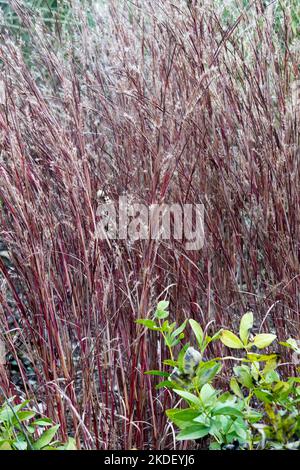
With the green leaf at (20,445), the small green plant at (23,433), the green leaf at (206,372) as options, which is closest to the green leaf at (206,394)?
the green leaf at (206,372)

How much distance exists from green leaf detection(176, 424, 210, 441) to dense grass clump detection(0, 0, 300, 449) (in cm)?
48

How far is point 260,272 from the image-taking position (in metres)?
2.42

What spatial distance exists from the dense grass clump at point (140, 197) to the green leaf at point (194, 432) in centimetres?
48

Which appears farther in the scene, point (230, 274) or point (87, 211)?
point (230, 274)

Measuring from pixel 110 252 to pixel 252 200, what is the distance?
1.60 feet

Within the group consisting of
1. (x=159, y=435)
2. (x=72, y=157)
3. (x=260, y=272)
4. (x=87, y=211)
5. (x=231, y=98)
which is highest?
(x=231, y=98)

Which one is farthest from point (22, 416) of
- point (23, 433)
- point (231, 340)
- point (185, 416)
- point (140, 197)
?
point (140, 197)

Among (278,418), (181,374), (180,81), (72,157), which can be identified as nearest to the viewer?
(278,418)

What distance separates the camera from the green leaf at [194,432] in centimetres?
138

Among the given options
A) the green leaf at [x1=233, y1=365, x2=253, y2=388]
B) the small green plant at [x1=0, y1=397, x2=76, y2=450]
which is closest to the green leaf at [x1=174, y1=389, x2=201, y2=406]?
the green leaf at [x1=233, y1=365, x2=253, y2=388]

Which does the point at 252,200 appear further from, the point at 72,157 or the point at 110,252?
the point at 72,157

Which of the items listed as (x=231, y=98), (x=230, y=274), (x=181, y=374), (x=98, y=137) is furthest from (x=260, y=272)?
(x=181, y=374)

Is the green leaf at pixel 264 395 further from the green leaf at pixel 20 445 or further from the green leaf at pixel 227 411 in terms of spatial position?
the green leaf at pixel 20 445

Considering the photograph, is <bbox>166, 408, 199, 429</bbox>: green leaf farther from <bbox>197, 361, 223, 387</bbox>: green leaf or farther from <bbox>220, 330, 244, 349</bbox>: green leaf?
<bbox>220, 330, 244, 349</bbox>: green leaf
